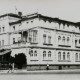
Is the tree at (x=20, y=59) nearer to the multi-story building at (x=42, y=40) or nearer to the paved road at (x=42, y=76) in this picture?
the multi-story building at (x=42, y=40)

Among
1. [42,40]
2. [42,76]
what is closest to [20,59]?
[42,40]

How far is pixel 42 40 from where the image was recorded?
34406 mm

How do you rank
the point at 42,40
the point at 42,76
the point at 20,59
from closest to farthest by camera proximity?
the point at 42,76 < the point at 20,59 < the point at 42,40

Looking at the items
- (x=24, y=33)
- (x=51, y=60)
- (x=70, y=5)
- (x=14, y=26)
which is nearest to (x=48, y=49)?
(x=51, y=60)

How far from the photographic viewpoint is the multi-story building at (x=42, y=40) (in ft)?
111

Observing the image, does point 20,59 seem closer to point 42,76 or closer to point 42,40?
point 42,40

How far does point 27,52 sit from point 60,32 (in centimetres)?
622

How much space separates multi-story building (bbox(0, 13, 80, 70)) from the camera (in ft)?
111

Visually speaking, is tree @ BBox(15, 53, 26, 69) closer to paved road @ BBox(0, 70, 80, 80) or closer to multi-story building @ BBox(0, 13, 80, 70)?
multi-story building @ BBox(0, 13, 80, 70)

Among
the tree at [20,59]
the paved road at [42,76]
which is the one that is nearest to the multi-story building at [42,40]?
the tree at [20,59]

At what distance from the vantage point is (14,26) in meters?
38.2

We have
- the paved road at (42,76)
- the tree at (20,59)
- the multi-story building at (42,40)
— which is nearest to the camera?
the paved road at (42,76)

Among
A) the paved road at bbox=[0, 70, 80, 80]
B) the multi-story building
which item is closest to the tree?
the multi-story building

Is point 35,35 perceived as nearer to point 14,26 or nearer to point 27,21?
point 27,21
